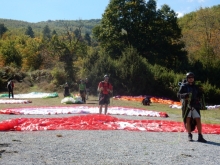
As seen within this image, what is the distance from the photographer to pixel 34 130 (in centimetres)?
1027

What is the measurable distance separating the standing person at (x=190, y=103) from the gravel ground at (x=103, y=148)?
53 centimetres

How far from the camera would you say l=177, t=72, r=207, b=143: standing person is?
8.80 m

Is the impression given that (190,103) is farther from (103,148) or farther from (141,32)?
A: (141,32)

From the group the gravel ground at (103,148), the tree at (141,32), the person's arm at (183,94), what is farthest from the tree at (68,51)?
the person's arm at (183,94)

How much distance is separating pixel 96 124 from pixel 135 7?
32.3 m

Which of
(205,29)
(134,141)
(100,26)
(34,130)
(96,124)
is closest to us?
(134,141)

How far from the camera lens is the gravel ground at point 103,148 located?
6.34m

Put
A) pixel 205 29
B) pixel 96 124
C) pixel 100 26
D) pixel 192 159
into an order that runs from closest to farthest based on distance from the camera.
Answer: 1. pixel 192 159
2. pixel 96 124
3. pixel 100 26
4. pixel 205 29

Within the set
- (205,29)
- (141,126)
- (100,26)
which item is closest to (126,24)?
(100,26)

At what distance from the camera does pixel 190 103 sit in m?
8.81

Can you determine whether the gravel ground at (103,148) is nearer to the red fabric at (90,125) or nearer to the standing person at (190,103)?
the standing person at (190,103)

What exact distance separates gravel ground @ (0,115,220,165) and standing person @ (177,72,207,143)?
0.53 metres

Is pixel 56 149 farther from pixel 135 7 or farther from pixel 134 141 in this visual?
pixel 135 7

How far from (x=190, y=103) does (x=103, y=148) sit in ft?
9.42
